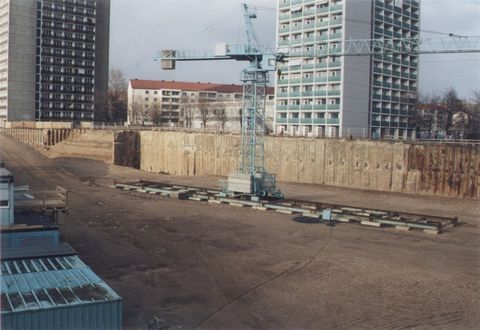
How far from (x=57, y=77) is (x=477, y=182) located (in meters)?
106

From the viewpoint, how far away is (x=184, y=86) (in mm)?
160500

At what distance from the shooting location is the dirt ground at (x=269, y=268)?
16.3 meters

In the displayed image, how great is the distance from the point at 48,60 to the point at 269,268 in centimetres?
11777

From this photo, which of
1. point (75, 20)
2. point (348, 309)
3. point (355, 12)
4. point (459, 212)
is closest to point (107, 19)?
point (75, 20)

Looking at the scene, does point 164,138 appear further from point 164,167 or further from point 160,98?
point 160,98

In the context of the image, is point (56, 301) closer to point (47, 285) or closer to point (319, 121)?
point (47, 285)

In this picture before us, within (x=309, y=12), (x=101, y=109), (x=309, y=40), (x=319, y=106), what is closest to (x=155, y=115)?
(x=101, y=109)

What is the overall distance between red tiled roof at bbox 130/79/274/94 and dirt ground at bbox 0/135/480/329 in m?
122

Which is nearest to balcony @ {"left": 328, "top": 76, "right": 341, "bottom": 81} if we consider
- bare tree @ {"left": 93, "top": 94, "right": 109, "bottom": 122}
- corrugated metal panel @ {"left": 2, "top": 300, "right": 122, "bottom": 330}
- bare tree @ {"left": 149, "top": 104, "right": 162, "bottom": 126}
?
bare tree @ {"left": 149, "top": 104, "right": 162, "bottom": 126}

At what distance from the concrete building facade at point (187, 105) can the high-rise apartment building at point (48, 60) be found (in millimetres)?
14173

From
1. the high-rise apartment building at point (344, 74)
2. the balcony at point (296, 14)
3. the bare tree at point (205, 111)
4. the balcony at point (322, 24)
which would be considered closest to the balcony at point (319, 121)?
the high-rise apartment building at point (344, 74)

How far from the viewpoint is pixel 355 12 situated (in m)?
80.6

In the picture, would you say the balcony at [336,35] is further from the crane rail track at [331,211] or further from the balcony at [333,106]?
the crane rail track at [331,211]

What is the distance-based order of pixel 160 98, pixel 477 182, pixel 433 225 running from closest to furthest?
pixel 433 225 → pixel 477 182 → pixel 160 98
